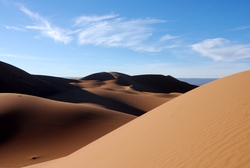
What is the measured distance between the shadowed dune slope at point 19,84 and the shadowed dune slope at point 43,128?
11729mm

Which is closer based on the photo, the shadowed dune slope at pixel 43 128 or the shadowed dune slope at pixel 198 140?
the shadowed dune slope at pixel 198 140

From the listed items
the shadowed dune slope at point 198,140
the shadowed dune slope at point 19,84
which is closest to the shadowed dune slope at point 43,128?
the shadowed dune slope at point 198,140

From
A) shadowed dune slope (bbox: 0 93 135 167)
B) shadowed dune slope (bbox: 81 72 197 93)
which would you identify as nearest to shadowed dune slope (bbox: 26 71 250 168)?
shadowed dune slope (bbox: 0 93 135 167)

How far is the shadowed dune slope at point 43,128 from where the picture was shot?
908cm

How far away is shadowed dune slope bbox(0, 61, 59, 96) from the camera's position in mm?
25181

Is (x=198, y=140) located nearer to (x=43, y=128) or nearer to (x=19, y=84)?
(x=43, y=128)

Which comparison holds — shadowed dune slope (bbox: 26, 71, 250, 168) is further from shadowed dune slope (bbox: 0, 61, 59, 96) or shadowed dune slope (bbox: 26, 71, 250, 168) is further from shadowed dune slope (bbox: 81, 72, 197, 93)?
shadowed dune slope (bbox: 81, 72, 197, 93)

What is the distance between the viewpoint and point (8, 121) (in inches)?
446

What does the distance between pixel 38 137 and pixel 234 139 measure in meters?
8.71

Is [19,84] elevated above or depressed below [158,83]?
below

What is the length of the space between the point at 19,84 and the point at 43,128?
17.2 meters

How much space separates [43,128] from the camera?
36.0 ft

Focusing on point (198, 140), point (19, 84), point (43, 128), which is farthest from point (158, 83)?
point (198, 140)

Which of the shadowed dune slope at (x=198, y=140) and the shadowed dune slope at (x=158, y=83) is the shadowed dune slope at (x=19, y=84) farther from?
the shadowed dune slope at (x=198, y=140)
